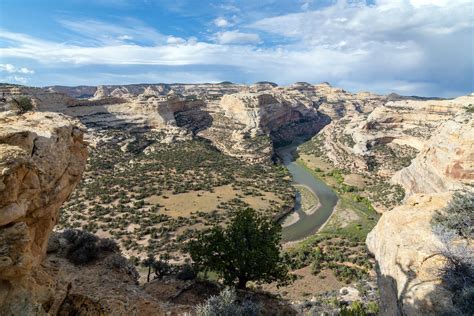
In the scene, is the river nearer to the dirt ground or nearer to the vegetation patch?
the vegetation patch

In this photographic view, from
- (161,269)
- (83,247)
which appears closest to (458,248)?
(161,269)

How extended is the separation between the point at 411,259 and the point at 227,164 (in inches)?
2452

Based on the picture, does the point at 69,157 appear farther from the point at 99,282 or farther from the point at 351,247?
the point at 351,247

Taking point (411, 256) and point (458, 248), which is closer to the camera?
point (458, 248)

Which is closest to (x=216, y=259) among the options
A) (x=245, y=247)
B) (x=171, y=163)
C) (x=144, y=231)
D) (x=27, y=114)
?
(x=245, y=247)

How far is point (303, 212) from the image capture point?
60250mm

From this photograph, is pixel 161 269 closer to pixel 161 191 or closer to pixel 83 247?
pixel 83 247

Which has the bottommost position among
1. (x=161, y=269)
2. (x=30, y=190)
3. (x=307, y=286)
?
(x=307, y=286)

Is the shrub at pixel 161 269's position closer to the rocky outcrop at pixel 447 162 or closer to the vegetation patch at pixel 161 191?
the vegetation patch at pixel 161 191

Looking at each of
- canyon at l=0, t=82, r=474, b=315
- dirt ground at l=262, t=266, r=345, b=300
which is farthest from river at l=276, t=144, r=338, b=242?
dirt ground at l=262, t=266, r=345, b=300

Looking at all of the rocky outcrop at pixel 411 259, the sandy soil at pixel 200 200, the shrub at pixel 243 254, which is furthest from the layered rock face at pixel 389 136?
the shrub at pixel 243 254

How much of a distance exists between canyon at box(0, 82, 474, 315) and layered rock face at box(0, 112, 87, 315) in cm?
4

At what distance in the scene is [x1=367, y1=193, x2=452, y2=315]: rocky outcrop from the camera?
42.9 feet

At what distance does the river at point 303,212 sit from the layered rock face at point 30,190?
39.2 metres
